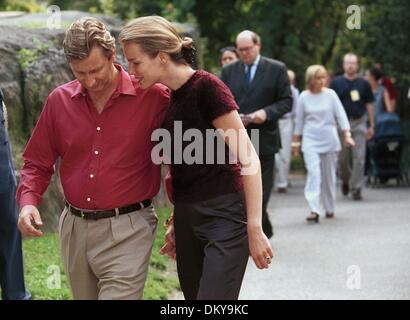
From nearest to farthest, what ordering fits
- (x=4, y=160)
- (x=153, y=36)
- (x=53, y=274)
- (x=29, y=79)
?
(x=153, y=36)
(x=4, y=160)
(x=53, y=274)
(x=29, y=79)

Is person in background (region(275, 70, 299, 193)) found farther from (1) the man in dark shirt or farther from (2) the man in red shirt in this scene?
(2) the man in red shirt

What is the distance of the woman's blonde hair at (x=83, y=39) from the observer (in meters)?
4.71

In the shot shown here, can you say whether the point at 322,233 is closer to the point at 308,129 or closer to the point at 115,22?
the point at 308,129

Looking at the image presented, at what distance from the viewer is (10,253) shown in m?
6.94

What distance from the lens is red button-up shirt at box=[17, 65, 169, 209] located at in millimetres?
4914

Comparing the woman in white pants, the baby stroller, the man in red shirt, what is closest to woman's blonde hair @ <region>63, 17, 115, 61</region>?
the man in red shirt

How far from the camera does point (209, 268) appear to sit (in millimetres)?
4613

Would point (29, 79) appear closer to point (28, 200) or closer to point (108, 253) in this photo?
point (28, 200)

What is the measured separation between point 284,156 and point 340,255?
620 cm

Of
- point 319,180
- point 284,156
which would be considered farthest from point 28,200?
point 284,156

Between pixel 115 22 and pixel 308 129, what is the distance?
281 centimetres

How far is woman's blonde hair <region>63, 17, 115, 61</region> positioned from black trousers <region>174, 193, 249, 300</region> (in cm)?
82
